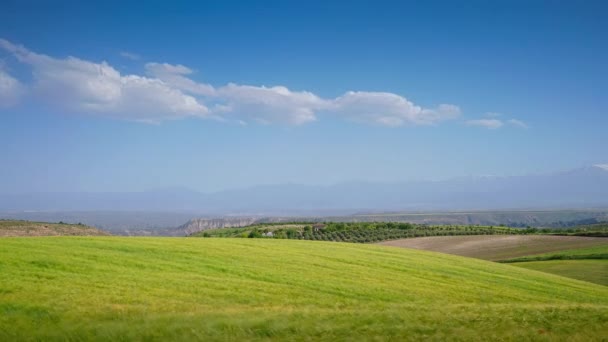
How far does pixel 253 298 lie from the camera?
16547mm

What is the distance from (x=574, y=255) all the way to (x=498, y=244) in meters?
16.1

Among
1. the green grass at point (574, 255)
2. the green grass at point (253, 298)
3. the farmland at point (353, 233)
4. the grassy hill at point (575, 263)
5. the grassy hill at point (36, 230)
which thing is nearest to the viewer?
the green grass at point (253, 298)

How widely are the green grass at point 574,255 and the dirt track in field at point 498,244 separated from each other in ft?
8.45

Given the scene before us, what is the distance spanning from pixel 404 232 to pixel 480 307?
7306 centimetres

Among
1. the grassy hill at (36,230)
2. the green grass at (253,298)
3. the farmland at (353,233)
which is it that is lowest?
the farmland at (353,233)

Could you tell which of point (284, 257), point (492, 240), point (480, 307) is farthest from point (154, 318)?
point (492, 240)

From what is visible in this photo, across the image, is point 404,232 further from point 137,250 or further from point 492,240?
point 137,250

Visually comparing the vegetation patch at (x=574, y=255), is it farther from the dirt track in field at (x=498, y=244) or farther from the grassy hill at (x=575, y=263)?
the dirt track in field at (x=498, y=244)

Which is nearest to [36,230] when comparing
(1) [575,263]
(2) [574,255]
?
(1) [575,263]

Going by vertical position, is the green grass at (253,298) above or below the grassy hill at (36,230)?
below

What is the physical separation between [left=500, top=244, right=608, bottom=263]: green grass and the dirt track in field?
2575 mm

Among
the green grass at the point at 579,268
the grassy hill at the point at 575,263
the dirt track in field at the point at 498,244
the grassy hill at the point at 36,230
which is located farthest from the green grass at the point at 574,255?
the grassy hill at the point at 36,230

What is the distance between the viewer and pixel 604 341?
38.5 feet

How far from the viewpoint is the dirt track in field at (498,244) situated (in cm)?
6025
